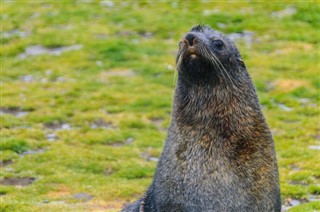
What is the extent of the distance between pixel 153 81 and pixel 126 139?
16.4 ft

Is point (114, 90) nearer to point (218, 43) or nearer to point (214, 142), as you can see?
point (218, 43)

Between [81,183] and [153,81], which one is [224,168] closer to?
[81,183]

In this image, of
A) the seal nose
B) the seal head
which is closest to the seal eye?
the seal head

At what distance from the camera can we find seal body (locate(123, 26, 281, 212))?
764 cm

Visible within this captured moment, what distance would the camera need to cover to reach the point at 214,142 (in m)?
7.78

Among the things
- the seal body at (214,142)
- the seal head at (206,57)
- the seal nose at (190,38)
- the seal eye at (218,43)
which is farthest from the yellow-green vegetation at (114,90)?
the seal nose at (190,38)

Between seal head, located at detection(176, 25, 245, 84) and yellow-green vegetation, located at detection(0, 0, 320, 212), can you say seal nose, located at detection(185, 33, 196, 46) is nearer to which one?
seal head, located at detection(176, 25, 245, 84)

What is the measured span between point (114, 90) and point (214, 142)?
551 inches

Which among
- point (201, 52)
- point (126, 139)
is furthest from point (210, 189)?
point (126, 139)

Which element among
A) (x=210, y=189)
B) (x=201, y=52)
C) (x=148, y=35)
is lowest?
(x=148, y=35)

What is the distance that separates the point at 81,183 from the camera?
1410 cm

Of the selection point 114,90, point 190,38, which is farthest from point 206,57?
point 114,90

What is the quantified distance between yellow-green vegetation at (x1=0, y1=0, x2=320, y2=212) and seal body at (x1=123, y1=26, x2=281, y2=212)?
13.0 ft

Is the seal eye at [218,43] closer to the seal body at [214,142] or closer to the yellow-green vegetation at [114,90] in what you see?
the seal body at [214,142]
